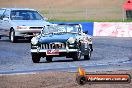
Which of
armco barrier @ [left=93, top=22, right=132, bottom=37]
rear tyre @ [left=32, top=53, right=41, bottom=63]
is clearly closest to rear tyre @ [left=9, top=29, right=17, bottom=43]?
armco barrier @ [left=93, top=22, right=132, bottom=37]

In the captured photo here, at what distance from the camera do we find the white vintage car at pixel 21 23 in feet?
87.2

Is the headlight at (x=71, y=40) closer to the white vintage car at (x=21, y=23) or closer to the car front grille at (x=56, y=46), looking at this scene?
the car front grille at (x=56, y=46)

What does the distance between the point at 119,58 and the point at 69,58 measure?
1.54 m

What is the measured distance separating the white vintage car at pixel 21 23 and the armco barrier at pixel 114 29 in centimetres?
646

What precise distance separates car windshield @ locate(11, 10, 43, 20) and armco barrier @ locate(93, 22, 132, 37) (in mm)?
6475

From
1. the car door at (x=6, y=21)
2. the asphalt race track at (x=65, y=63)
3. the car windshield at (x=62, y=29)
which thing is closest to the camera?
the asphalt race track at (x=65, y=63)

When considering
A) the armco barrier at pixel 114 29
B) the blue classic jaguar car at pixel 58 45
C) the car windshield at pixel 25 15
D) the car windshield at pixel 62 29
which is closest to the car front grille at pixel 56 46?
the blue classic jaguar car at pixel 58 45

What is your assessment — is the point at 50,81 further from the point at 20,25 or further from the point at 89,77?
the point at 20,25

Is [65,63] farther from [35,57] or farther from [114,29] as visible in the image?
[114,29]

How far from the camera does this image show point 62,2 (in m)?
79.1

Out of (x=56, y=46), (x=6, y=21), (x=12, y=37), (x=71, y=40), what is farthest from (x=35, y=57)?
(x=6, y=21)

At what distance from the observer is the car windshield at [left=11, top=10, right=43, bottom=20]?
2738 centimetres

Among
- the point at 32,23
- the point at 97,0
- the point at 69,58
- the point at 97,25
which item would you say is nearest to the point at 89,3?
the point at 97,0

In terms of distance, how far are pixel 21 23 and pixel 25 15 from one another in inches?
23.1
